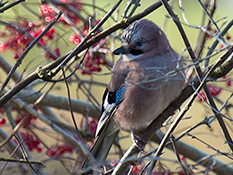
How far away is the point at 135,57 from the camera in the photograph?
11.5 feet

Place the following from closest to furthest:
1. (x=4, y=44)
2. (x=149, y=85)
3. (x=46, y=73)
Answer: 1. (x=46, y=73)
2. (x=149, y=85)
3. (x=4, y=44)

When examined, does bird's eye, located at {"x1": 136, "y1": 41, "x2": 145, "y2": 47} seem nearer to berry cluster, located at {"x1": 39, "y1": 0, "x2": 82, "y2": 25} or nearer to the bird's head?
the bird's head

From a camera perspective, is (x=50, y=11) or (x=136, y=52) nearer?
(x=136, y=52)

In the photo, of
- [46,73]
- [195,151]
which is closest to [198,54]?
[195,151]

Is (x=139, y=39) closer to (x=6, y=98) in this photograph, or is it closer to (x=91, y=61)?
(x=91, y=61)

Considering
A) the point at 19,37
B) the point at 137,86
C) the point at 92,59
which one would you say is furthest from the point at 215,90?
the point at 19,37

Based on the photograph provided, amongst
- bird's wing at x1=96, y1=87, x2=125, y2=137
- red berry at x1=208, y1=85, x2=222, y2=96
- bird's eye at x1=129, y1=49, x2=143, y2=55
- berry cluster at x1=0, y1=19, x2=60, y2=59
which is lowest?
red berry at x1=208, y1=85, x2=222, y2=96

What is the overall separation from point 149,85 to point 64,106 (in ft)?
3.48

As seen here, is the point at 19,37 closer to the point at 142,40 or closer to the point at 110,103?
the point at 110,103

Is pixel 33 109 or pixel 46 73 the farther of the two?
pixel 33 109

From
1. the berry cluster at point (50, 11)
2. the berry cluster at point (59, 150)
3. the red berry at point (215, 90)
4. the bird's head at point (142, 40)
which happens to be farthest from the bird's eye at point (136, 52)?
the berry cluster at point (59, 150)

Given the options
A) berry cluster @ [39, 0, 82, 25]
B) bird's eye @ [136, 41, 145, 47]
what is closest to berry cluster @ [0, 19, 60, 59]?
berry cluster @ [39, 0, 82, 25]

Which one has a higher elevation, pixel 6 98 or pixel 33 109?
pixel 6 98

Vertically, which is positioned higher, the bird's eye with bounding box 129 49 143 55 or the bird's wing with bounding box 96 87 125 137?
the bird's eye with bounding box 129 49 143 55
